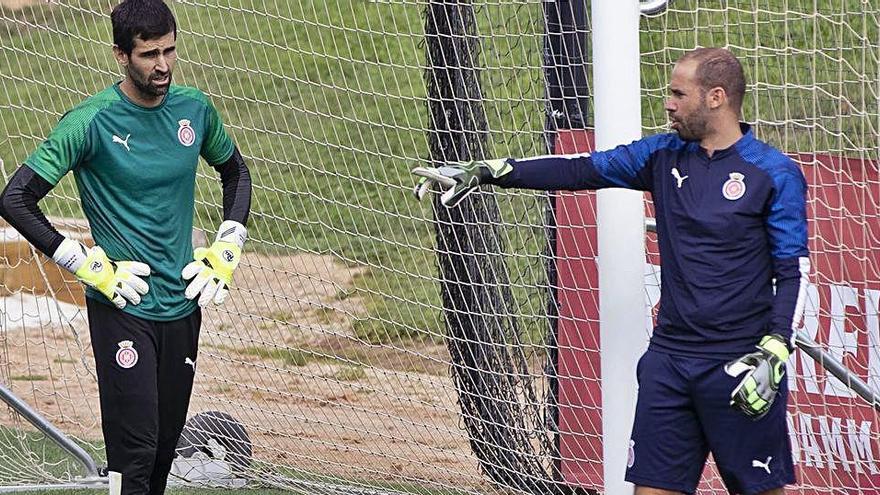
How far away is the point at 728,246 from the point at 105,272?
1.72 m

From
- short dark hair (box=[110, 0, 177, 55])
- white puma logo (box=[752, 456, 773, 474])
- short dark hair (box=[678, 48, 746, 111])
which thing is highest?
short dark hair (box=[110, 0, 177, 55])

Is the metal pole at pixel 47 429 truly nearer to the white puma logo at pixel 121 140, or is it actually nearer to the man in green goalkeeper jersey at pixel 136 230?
the man in green goalkeeper jersey at pixel 136 230

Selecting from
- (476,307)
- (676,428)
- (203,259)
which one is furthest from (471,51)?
(676,428)

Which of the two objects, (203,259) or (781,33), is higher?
(781,33)

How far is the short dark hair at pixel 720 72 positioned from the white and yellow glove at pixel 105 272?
5.39ft

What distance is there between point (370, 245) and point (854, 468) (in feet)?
9.64

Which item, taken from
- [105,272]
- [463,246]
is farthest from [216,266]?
[463,246]

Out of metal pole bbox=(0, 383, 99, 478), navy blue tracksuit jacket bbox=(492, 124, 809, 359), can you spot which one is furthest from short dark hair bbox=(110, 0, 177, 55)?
metal pole bbox=(0, 383, 99, 478)

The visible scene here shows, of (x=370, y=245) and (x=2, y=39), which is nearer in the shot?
(x=2, y=39)

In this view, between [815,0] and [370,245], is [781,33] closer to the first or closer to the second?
[815,0]

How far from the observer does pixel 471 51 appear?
5.40 meters

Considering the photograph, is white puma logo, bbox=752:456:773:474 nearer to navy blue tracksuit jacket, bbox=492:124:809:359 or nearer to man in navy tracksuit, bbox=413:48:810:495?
man in navy tracksuit, bbox=413:48:810:495

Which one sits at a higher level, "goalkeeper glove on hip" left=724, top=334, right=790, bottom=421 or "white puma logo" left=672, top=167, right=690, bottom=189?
"white puma logo" left=672, top=167, right=690, bottom=189

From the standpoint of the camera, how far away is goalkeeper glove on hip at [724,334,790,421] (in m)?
3.64
